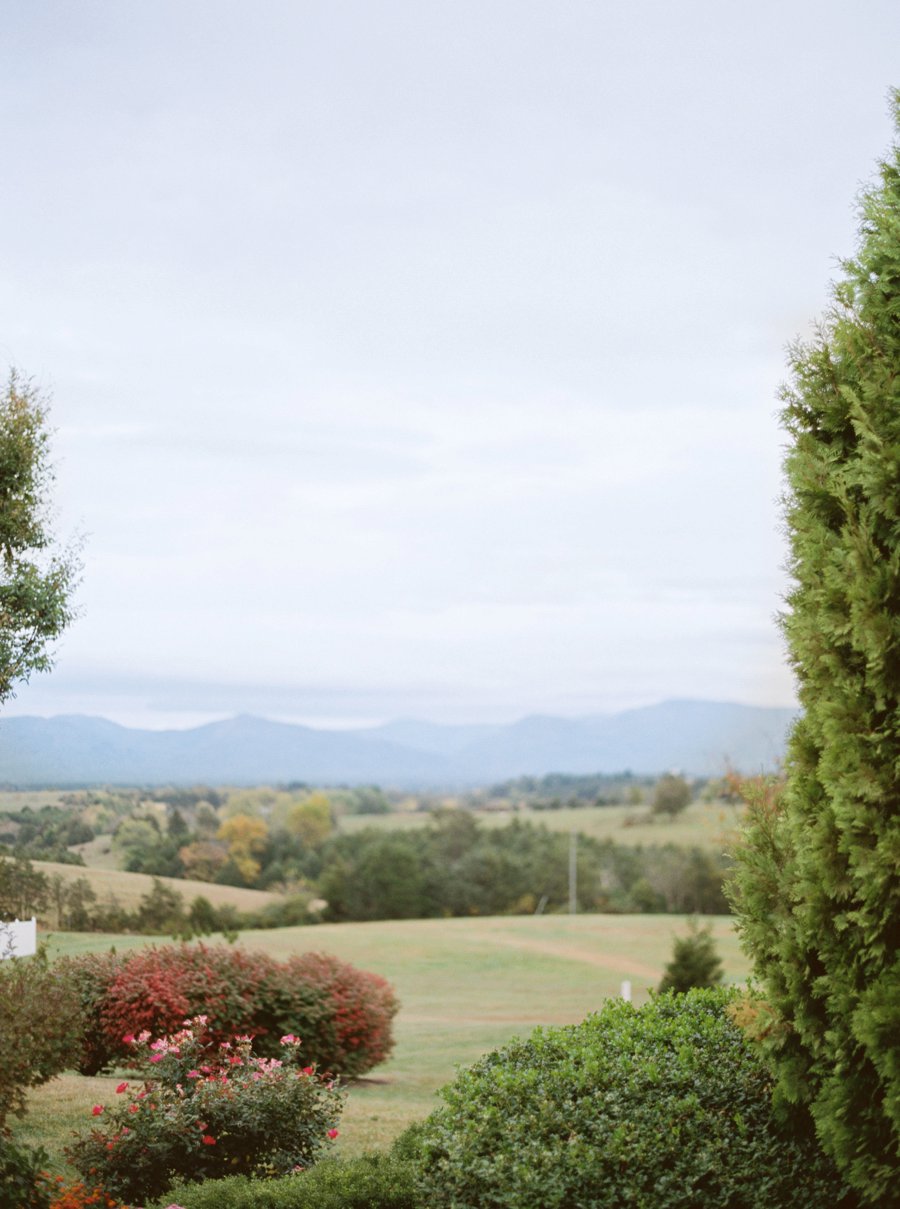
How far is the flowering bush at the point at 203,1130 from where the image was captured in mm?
6914

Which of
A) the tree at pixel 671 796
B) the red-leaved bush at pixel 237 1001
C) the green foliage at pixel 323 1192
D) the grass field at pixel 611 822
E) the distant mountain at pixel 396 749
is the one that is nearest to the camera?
the green foliage at pixel 323 1192

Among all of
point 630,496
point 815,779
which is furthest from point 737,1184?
point 630,496

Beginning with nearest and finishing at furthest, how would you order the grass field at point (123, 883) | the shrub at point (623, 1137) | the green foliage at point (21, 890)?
the shrub at point (623, 1137)
the green foliage at point (21, 890)
the grass field at point (123, 883)

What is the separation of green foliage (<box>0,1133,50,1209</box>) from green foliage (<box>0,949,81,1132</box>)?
8.1 inches

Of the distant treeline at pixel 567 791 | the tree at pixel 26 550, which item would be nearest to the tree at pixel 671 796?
the distant treeline at pixel 567 791

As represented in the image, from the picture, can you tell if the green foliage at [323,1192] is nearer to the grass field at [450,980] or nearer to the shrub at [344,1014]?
the grass field at [450,980]

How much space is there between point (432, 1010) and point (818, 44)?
22.4 meters

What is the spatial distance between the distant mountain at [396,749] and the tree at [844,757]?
0.66 m

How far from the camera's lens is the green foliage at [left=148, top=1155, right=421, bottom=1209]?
549 centimetres

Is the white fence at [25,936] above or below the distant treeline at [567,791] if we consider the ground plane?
above

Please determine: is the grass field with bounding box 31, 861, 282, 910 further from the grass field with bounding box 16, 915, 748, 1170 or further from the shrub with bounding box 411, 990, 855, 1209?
the shrub with bounding box 411, 990, 855, 1209

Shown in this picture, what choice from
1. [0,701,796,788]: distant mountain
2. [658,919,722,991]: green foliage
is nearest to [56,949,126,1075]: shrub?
[0,701,796,788]: distant mountain

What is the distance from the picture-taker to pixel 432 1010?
26719mm

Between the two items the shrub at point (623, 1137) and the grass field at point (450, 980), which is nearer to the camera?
the shrub at point (623, 1137)
